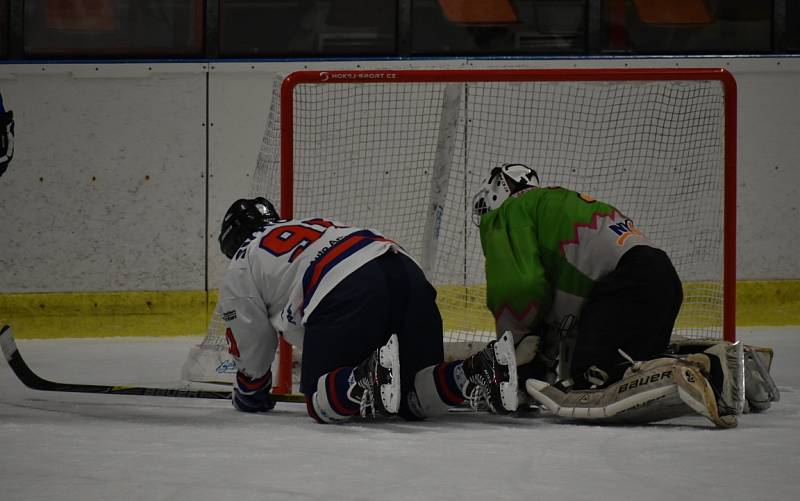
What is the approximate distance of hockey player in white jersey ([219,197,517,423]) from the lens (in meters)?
2.98

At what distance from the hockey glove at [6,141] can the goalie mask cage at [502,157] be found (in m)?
1.52

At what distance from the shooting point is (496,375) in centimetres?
A: 296

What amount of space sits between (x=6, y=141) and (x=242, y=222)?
2.92 meters

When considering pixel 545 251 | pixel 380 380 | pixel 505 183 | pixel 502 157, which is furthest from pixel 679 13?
pixel 380 380

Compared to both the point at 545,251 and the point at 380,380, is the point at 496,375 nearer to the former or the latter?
the point at 380,380

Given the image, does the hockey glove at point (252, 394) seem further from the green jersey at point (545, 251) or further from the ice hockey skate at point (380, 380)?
the green jersey at point (545, 251)

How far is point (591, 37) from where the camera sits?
6020 mm

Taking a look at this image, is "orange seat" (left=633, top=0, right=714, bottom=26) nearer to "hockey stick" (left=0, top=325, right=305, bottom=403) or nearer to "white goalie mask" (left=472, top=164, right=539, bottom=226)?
"white goalie mask" (left=472, top=164, right=539, bottom=226)

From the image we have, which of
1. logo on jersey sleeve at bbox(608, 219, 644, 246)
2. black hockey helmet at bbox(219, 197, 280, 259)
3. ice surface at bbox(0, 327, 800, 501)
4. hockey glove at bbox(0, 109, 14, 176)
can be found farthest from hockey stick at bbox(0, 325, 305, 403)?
hockey glove at bbox(0, 109, 14, 176)

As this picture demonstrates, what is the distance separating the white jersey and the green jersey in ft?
1.06

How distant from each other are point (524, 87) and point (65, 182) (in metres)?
2.43

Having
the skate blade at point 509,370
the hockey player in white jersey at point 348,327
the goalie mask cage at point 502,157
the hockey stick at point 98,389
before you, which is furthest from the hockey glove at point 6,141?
the skate blade at point 509,370

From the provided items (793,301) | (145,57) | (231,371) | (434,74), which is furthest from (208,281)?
(793,301)

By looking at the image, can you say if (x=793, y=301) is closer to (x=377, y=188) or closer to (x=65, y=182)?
(x=377, y=188)
